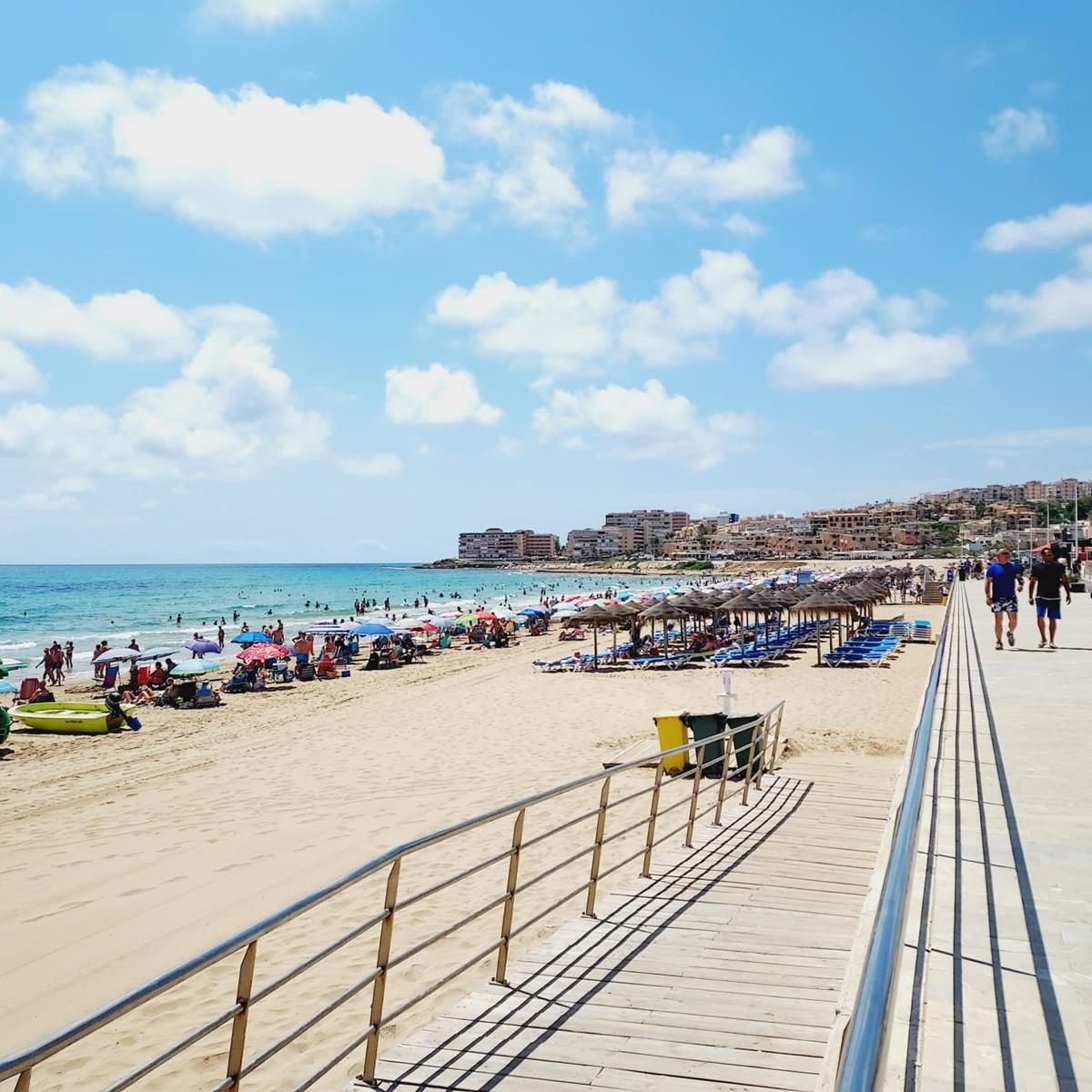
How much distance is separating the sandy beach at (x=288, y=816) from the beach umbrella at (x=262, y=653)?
2.95 meters

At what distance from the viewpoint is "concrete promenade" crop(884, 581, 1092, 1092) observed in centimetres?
267

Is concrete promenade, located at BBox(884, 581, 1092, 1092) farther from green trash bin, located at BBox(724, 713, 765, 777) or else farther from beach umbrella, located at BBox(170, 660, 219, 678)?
beach umbrella, located at BBox(170, 660, 219, 678)

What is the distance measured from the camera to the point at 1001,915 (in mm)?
3768

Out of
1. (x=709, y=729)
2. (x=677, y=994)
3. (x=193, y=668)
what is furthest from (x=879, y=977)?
(x=193, y=668)

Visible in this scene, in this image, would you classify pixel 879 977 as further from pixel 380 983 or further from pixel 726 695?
pixel 726 695

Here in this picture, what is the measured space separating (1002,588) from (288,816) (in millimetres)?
10853

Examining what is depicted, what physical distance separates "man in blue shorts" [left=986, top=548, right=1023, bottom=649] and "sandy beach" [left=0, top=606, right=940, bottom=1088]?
7.43 ft

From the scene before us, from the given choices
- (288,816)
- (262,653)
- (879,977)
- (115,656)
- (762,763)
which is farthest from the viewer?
(115,656)

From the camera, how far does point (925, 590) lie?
43.8 m

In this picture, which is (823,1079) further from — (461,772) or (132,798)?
(132,798)

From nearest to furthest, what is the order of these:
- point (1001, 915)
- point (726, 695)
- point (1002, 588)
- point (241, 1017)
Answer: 1. point (241, 1017)
2. point (1001, 915)
3. point (726, 695)
4. point (1002, 588)

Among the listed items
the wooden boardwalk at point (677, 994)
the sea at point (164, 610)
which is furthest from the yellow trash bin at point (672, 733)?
the sea at point (164, 610)

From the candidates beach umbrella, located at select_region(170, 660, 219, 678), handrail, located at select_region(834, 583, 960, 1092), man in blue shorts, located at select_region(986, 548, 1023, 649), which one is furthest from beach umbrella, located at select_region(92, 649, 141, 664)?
handrail, located at select_region(834, 583, 960, 1092)

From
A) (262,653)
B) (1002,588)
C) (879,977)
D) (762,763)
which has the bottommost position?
(262,653)
